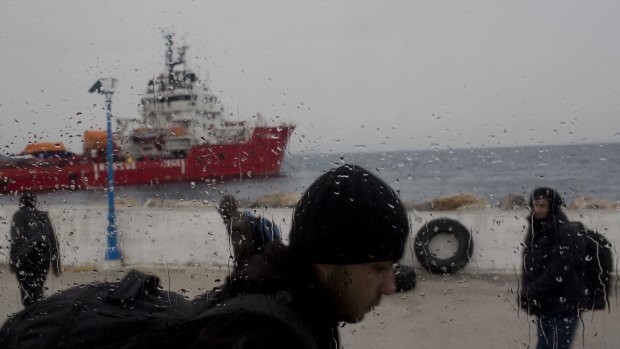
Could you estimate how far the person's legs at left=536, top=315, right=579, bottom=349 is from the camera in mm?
1456

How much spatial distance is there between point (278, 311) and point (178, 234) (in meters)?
0.77

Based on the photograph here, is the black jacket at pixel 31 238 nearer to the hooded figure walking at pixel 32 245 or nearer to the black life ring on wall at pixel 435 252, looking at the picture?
the hooded figure walking at pixel 32 245

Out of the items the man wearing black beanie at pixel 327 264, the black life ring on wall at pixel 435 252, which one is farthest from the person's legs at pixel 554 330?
the man wearing black beanie at pixel 327 264

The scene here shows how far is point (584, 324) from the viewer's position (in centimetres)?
157

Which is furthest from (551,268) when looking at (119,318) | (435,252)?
(119,318)

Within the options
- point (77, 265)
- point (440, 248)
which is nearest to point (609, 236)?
point (440, 248)

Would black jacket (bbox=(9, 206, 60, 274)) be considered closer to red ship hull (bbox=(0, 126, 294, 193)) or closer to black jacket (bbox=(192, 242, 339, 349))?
red ship hull (bbox=(0, 126, 294, 193))

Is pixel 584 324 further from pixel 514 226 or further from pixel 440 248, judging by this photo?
pixel 440 248

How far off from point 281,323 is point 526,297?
101cm

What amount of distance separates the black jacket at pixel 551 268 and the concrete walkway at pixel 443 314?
54mm

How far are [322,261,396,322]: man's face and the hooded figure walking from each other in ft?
3.01

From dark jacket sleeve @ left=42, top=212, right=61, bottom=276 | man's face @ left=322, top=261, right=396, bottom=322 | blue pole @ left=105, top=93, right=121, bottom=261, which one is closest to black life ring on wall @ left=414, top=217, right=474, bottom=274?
man's face @ left=322, top=261, right=396, bottom=322

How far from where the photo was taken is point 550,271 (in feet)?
4.42

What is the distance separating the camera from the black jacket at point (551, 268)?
1.29m
